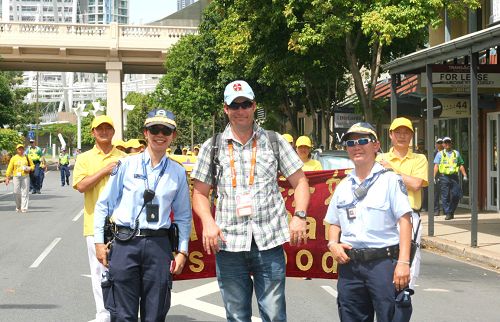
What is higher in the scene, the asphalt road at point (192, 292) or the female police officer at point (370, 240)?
the female police officer at point (370, 240)

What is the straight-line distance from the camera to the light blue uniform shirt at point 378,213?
17.2 feet

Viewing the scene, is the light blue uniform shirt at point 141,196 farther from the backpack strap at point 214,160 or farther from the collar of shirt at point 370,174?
the collar of shirt at point 370,174

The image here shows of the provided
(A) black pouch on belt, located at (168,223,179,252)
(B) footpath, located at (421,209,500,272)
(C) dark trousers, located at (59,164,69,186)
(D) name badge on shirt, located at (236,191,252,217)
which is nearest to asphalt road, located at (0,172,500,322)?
(B) footpath, located at (421,209,500,272)

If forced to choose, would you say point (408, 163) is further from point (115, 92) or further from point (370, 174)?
point (115, 92)

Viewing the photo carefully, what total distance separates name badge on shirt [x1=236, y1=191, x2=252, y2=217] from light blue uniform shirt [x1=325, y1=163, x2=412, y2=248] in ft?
2.04

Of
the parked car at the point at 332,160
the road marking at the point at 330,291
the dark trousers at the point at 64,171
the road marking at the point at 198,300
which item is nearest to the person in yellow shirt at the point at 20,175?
the parked car at the point at 332,160

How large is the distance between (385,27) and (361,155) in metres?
15.2

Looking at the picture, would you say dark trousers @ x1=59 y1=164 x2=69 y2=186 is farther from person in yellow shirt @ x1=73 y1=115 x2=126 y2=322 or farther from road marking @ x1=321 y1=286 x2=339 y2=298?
person in yellow shirt @ x1=73 y1=115 x2=126 y2=322

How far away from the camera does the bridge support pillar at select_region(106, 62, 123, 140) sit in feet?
184

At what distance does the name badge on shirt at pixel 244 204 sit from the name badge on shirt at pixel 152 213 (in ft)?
1.87

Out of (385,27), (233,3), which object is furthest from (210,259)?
(233,3)

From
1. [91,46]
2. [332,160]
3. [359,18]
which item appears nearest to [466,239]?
[332,160]

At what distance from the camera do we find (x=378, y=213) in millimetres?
5238

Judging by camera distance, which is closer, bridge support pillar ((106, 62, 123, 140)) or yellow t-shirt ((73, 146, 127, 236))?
yellow t-shirt ((73, 146, 127, 236))
